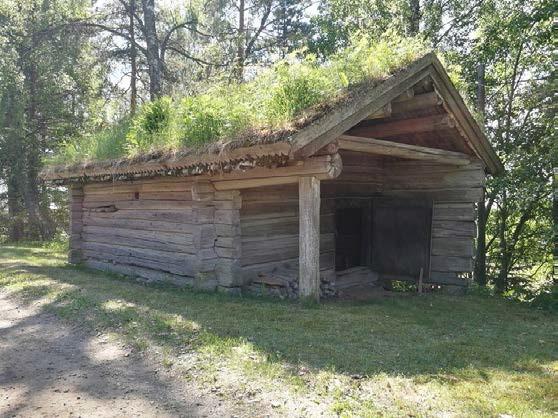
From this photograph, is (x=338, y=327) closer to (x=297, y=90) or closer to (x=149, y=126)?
(x=297, y=90)

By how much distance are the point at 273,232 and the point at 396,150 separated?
8.68 feet

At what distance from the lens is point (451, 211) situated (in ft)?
30.3

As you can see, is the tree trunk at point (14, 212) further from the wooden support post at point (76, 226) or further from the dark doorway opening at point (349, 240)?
the dark doorway opening at point (349, 240)

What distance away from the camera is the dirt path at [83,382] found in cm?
352

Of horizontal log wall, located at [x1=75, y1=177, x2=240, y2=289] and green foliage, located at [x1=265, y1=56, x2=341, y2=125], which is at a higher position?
green foliage, located at [x1=265, y1=56, x2=341, y2=125]

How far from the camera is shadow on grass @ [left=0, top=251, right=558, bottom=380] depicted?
4.43 meters

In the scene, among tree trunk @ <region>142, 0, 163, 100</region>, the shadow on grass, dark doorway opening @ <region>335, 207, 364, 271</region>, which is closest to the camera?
the shadow on grass

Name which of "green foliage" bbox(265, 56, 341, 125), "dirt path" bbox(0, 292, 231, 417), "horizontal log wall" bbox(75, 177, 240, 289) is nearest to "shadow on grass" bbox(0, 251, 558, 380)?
"dirt path" bbox(0, 292, 231, 417)

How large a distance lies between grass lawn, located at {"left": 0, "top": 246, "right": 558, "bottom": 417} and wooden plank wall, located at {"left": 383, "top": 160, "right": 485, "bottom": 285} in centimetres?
112

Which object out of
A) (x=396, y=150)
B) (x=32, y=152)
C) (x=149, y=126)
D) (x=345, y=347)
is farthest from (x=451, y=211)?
(x=32, y=152)

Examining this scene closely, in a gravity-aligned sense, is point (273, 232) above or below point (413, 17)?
below

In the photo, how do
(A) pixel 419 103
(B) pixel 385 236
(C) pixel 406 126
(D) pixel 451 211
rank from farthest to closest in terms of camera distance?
(B) pixel 385 236
(D) pixel 451 211
(C) pixel 406 126
(A) pixel 419 103

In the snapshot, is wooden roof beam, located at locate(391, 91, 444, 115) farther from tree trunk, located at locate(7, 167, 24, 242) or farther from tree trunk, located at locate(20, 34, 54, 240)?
tree trunk, located at locate(7, 167, 24, 242)

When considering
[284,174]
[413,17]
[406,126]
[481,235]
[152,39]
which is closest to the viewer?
[284,174]
